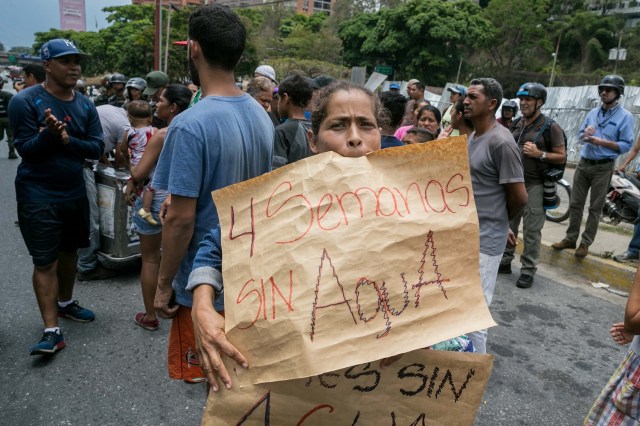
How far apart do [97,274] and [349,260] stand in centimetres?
412

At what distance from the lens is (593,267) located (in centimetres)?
526

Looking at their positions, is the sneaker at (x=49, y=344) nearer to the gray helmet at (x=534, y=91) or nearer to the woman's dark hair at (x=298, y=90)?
Answer: the woman's dark hair at (x=298, y=90)

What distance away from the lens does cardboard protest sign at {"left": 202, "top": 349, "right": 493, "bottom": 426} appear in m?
1.08

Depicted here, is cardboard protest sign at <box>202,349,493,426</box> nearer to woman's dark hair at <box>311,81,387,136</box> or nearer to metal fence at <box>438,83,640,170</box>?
woman's dark hair at <box>311,81,387,136</box>

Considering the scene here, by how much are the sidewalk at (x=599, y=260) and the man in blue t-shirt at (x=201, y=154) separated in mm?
4530

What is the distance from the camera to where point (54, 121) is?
295 cm

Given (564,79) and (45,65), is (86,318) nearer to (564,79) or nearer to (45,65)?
(45,65)

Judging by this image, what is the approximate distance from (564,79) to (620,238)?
3137 centimetres

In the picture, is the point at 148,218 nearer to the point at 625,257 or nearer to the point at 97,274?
the point at 97,274

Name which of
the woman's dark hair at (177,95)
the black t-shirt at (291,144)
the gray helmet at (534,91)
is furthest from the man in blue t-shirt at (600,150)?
the woman's dark hair at (177,95)

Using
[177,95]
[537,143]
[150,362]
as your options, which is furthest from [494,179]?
[150,362]

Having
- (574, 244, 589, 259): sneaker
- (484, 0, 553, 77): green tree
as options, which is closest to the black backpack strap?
(574, 244, 589, 259): sneaker

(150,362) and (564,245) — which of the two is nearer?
(150,362)

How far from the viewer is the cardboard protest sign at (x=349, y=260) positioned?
3.25ft
